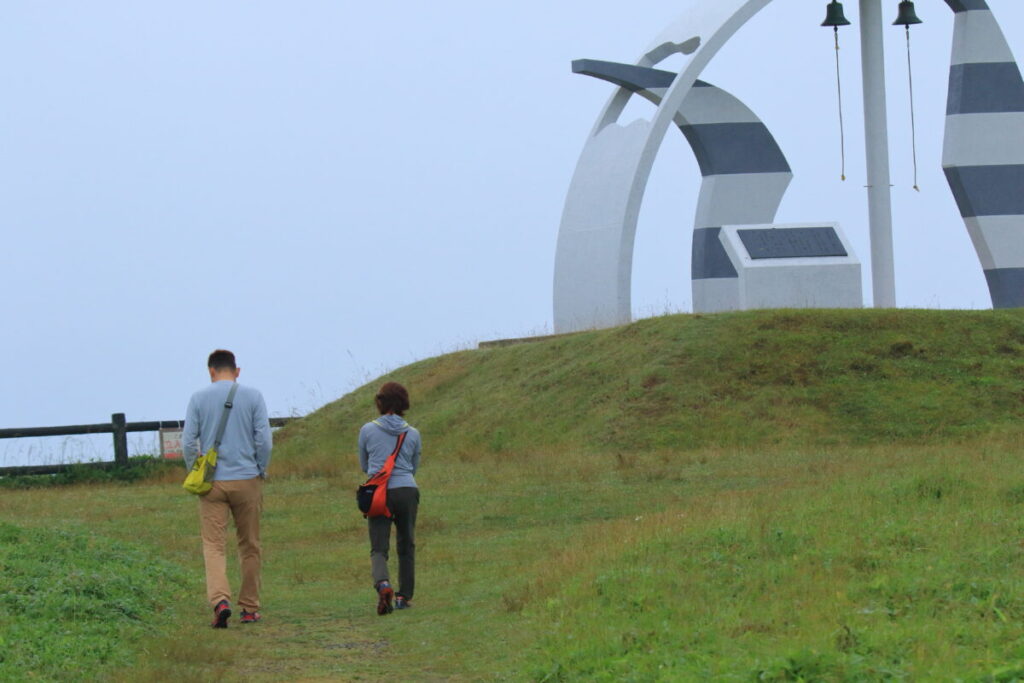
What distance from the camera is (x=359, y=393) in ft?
108

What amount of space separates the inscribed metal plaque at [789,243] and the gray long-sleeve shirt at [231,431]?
18.1m

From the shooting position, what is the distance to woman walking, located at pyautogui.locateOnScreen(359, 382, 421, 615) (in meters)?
10.2

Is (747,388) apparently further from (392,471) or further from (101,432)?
(392,471)

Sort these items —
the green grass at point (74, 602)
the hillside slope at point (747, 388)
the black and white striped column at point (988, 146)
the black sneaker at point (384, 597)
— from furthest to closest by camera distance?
the black and white striped column at point (988, 146), the hillside slope at point (747, 388), the black sneaker at point (384, 597), the green grass at point (74, 602)

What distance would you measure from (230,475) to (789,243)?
19.0 m

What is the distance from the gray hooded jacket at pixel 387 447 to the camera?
33.6ft

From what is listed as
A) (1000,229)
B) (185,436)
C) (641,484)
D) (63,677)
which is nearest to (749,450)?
(641,484)

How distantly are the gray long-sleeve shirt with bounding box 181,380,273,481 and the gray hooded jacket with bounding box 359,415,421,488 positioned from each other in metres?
0.74

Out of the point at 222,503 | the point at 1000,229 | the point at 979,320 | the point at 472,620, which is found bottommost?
the point at 472,620

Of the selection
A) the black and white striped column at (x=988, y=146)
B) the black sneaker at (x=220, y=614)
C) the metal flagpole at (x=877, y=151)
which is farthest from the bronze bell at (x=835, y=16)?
the black sneaker at (x=220, y=614)

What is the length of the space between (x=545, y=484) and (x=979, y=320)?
11.6 m

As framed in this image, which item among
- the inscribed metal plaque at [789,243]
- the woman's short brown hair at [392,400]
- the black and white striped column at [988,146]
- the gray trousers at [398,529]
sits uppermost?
the black and white striped column at [988,146]

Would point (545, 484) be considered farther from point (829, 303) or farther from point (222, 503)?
point (829, 303)

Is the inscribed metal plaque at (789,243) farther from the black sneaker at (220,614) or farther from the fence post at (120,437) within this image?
the black sneaker at (220,614)
